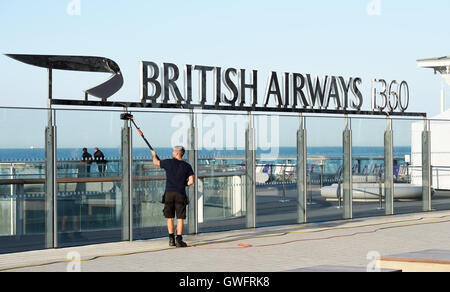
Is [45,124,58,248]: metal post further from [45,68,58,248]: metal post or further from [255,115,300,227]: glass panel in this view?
[255,115,300,227]: glass panel

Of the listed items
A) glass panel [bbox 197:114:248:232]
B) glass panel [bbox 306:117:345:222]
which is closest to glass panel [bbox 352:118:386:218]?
glass panel [bbox 306:117:345:222]

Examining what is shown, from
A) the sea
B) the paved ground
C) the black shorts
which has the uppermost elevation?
the sea

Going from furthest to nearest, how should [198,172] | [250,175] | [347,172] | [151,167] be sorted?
[347,172], [250,175], [198,172], [151,167]

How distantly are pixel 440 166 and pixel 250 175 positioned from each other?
11931 millimetres

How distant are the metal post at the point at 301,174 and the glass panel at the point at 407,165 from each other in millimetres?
3332

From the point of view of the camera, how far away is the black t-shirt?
13.1 meters

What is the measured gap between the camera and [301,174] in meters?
16.8

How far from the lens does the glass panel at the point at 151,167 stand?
14.0 metres

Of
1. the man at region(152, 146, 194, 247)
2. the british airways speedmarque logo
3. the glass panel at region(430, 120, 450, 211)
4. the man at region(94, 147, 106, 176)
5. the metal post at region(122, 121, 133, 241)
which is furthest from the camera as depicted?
the glass panel at region(430, 120, 450, 211)

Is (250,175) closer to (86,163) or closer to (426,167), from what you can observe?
(86,163)

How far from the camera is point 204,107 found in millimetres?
15023

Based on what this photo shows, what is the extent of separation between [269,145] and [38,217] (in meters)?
5.42

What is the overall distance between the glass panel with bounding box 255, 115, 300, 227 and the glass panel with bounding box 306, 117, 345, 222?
1.40ft

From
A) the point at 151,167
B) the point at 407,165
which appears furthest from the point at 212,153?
the point at 407,165
